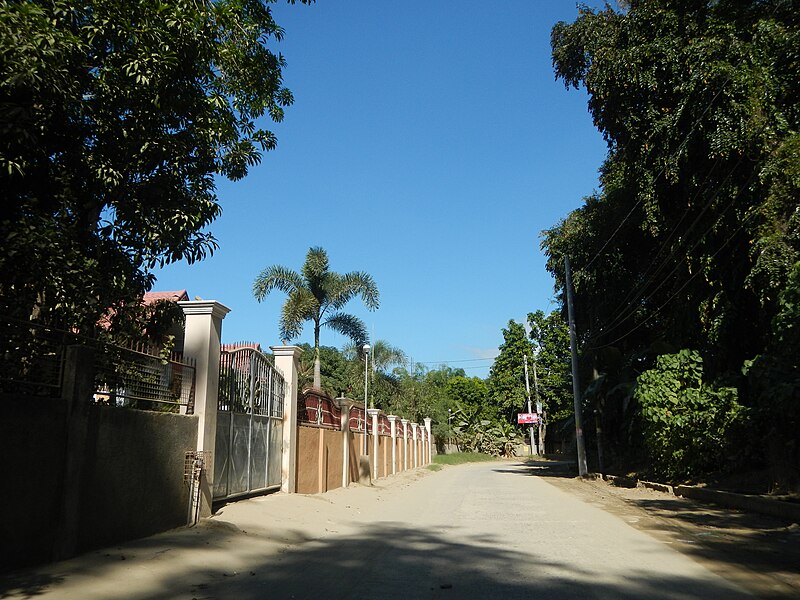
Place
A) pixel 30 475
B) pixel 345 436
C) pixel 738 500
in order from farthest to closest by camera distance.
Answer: pixel 345 436 → pixel 738 500 → pixel 30 475

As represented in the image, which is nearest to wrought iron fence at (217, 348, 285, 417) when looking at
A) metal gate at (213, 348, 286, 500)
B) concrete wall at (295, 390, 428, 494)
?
metal gate at (213, 348, 286, 500)

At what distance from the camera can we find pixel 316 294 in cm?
3372

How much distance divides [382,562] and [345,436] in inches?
491

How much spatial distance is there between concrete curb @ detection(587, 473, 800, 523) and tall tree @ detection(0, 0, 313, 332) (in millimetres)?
10770

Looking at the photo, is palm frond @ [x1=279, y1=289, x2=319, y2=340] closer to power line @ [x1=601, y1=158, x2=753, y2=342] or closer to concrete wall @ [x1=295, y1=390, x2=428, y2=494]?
concrete wall @ [x1=295, y1=390, x2=428, y2=494]

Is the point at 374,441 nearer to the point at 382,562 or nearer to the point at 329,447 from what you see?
the point at 329,447

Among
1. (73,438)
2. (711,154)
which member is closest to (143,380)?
(73,438)

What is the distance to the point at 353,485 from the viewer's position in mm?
20703

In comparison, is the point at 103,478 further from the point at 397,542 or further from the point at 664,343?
the point at 664,343

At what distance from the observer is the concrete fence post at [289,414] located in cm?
1409

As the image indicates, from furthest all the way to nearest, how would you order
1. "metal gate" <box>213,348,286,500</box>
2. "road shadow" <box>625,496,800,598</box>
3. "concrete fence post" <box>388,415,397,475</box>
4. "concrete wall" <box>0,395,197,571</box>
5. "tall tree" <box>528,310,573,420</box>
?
"tall tree" <box>528,310,573,420</box>
"concrete fence post" <box>388,415,397,475</box>
"metal gate" <box>213,348,286,500</box>
"road shadow" <box>625,496,800,598</box>
"concrete wall" <box>0,395,197,571</box>

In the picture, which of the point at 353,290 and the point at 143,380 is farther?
the point at 353,290

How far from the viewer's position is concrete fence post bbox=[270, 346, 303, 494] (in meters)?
14.1

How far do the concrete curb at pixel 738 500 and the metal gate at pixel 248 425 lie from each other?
31.7 feet
